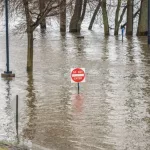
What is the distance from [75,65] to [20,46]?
11968 mm

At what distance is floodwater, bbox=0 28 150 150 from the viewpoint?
13.7 meters

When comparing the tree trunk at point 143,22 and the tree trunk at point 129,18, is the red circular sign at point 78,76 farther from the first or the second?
the tree trunk at point 129,18

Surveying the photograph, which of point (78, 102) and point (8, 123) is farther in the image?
point (78, 102)

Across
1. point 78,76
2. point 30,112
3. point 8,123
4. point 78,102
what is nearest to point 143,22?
point 78,76

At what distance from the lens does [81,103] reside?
18.3 meters

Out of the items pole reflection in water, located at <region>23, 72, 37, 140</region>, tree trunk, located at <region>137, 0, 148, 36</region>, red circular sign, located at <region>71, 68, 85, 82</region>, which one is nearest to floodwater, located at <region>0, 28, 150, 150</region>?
pole reflection in water, located at <region>23, 72, 37, 140</region>

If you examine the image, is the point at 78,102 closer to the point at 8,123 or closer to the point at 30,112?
the point at 30,112

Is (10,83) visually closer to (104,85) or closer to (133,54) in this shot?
(104,85)

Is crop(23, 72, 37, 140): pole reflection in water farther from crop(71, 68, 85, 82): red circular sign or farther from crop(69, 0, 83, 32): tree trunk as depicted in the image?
crop(69, 0, 83, 32): tree trunk

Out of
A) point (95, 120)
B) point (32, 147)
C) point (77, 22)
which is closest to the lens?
point (32, 147)

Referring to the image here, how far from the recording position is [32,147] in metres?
12.5

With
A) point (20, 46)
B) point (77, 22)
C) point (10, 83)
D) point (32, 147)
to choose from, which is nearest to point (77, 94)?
point (10, 83)

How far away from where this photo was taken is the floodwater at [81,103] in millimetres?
13719

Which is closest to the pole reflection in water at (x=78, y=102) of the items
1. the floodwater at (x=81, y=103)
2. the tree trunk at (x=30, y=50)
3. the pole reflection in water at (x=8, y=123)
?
the floodwater at (x=81, y=103)
